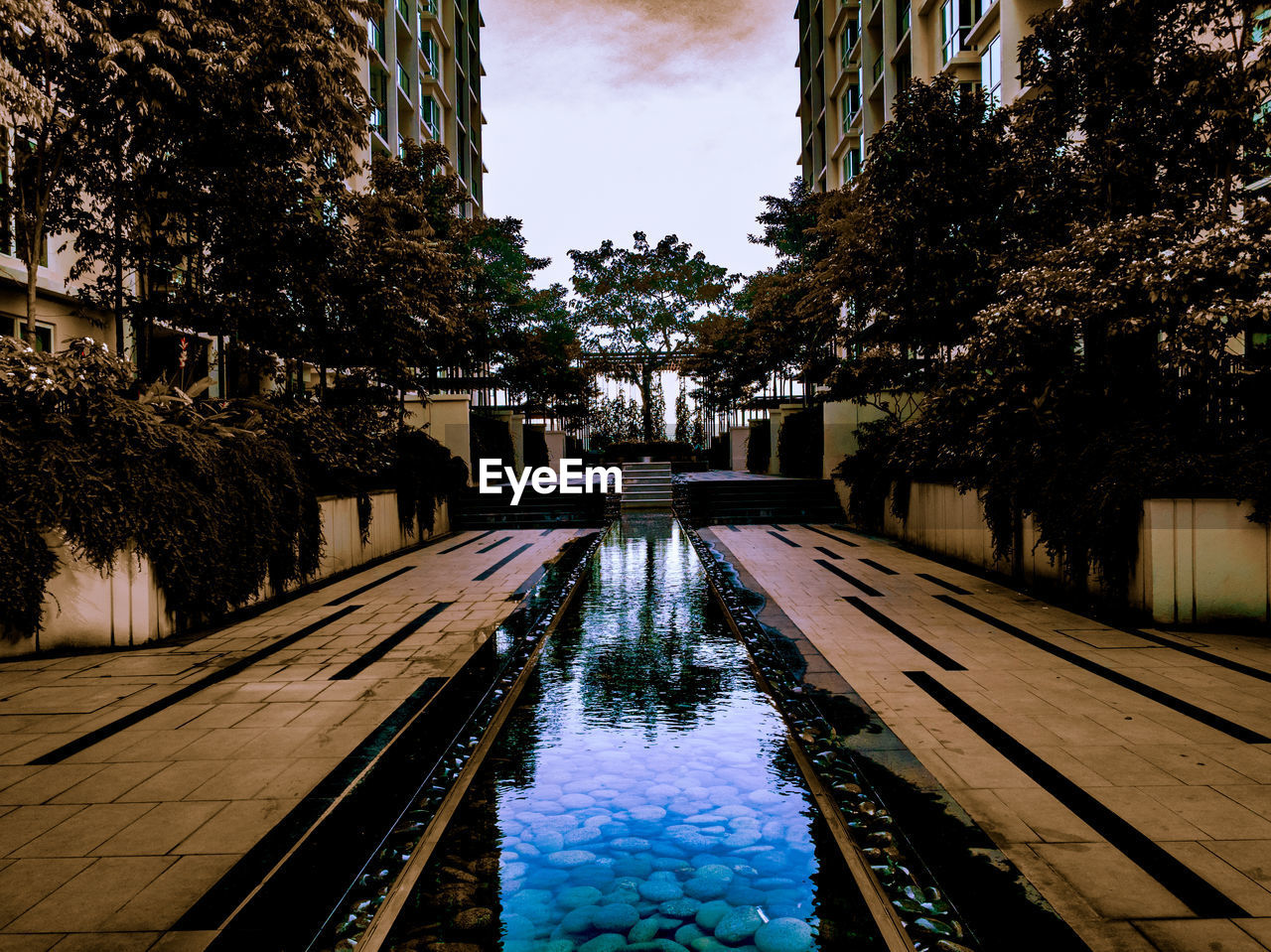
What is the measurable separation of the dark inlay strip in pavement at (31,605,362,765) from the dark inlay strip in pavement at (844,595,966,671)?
4721 millimetres

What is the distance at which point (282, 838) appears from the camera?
113 inches

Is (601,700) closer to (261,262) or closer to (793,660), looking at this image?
(793,660)

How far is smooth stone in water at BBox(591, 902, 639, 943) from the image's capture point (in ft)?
7.75

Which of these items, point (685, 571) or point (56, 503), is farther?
point (685, 571)

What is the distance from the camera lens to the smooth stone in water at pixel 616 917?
2361 mm

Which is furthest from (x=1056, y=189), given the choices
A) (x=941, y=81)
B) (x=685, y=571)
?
(x=685, y=571)

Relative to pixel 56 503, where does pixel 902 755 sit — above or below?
below

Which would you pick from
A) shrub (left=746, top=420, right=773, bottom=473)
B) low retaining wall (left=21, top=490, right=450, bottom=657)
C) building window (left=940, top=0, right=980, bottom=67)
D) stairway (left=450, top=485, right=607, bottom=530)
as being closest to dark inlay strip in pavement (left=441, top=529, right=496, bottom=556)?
stairway (left=450, top=485, right=607, bottom=530)

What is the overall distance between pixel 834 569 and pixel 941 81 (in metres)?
6.80

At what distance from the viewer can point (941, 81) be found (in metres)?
10.6

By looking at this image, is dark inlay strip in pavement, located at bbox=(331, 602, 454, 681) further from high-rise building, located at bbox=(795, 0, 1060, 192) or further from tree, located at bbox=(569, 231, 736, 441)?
tree, located at bbox=(569, 231, 736, 441)

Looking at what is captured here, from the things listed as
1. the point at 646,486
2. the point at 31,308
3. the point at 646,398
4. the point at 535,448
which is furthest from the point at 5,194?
the point at 646,398

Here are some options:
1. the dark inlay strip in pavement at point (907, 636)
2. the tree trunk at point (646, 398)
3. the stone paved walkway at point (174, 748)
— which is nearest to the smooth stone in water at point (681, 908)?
the stone paved walkway at point (174, 748)

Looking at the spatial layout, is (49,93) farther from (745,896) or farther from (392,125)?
(392,125)
